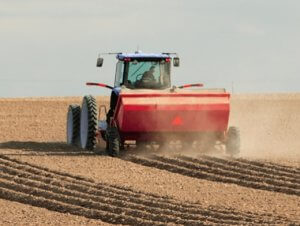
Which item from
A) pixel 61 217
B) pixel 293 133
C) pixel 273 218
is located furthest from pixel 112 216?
pixel 293 133

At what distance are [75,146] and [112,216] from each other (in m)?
9.65

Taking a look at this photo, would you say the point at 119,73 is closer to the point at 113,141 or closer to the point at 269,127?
the point at 113,141

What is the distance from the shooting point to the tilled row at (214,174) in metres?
16.6

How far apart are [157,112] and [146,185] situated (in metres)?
3.57

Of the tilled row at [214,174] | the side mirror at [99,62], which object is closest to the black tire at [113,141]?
the tilled row at [214,174]

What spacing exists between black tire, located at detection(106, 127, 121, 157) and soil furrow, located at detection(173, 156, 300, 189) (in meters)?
1.42

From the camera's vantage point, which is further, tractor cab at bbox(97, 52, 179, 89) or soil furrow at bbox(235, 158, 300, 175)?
tractor cab at bbox(97, 52, 179, 89)

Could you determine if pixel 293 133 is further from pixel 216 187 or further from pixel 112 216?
pixel 112 216

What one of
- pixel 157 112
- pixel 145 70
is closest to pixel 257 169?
pixel 157 112

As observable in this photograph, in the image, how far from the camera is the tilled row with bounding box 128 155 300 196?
54.4 feet

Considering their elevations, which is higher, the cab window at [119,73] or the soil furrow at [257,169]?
the cab window at [119,73]

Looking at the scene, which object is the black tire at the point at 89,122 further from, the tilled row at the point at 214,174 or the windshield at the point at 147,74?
the tilled row at the point at 214,174

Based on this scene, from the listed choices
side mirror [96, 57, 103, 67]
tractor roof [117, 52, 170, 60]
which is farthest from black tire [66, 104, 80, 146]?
side mirror [96, 57, 103, 67]

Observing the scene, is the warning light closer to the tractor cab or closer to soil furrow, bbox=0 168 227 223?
the tractor cab
